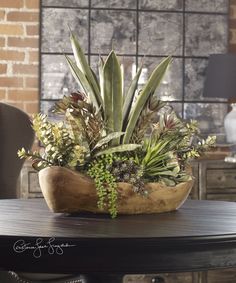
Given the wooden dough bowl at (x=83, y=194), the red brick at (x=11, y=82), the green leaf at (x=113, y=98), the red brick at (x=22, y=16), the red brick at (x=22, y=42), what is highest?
the red brick at (x=22, y=16)

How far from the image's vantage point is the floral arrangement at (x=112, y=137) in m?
1.89

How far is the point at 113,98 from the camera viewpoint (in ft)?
6.50

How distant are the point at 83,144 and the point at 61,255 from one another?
21.6 inches

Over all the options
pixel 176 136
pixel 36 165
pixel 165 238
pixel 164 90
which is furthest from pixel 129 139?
pixel 164 90

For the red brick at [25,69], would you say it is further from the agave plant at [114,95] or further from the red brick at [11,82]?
the agave plant at [114,95]

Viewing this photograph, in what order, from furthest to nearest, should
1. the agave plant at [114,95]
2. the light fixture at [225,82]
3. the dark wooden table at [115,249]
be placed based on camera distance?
the light fixture at [225,82] < the agave plant at [114,95] < the dark wooden table at [115,249]

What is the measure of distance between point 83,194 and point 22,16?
2735 mm

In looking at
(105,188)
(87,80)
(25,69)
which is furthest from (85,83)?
(25,69)

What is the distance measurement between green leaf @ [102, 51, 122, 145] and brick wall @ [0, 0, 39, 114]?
8.08ft

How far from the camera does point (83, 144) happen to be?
1.92m
